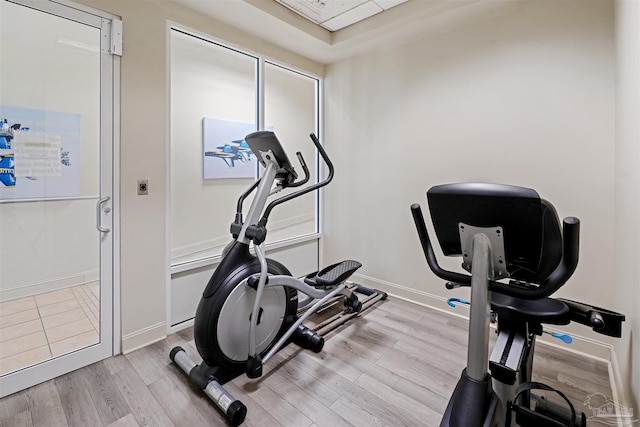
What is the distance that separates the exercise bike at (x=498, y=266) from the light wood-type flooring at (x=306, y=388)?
2.31 ft

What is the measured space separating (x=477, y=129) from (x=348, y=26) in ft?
5.45

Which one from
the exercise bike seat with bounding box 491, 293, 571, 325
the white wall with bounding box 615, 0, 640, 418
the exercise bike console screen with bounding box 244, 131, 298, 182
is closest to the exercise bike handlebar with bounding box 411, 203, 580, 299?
the exercise bike seat with bounding box 491, 293, 571, 325

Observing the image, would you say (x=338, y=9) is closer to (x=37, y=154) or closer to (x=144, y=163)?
(x=144, y=163)

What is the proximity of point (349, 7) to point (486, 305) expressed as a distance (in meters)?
2.81

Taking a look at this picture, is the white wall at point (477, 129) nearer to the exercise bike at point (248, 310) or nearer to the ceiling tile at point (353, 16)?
the ceiling tile at point (353, 16)

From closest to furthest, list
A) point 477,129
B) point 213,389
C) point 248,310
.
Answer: point 213,389
point 248,310
point 477,129

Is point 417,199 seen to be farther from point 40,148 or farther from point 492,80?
point 40,148

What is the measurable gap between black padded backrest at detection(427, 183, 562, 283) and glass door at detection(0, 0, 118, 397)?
2227 millimetres

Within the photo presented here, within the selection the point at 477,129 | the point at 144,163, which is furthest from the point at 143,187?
the point at 477,129

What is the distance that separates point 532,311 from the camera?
1370 mm

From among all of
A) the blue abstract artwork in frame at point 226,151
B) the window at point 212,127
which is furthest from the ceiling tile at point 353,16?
the blue abstract artwork in frame at point 226,151

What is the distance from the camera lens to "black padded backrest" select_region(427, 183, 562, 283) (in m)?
1.00

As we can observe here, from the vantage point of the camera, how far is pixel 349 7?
111 inches

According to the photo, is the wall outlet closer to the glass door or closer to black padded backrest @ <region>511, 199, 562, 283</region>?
the glass door
